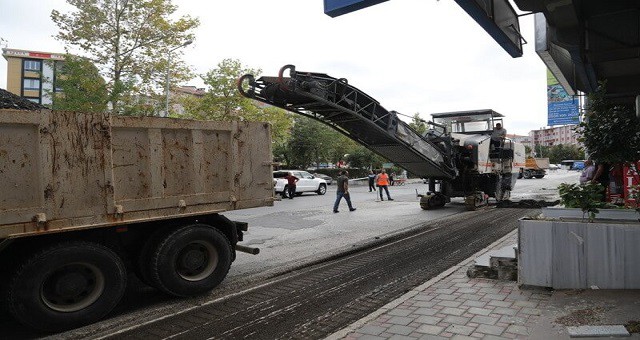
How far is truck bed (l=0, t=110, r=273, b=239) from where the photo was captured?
14.0 ft

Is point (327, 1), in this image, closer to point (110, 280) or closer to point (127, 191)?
point (127, 191)

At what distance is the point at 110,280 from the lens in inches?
186

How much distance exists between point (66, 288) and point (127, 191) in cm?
117

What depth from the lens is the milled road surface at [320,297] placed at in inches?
170

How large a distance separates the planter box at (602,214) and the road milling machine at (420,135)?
208 inches

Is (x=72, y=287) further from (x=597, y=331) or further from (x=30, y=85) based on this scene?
(x=30, y=85)

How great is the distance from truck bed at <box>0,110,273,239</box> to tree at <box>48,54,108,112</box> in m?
15.2

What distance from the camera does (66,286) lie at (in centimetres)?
444

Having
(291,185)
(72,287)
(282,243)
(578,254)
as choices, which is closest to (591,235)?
(578,254)

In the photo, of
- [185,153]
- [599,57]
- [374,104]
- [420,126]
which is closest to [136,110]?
[374,104]

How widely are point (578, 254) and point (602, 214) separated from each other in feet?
2.19

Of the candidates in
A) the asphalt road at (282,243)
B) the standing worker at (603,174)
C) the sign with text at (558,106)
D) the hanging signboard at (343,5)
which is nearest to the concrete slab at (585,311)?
the asphalt road at (282,243)

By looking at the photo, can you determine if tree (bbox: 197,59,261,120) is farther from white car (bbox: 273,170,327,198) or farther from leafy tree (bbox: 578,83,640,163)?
leafy tree (bbox: 578,83,640,163)

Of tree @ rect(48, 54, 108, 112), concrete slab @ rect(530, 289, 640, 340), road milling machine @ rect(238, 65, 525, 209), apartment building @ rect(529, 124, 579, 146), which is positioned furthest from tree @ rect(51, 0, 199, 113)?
apartment building @ rect(529, 124, 579, 146)
